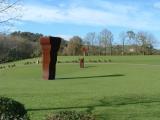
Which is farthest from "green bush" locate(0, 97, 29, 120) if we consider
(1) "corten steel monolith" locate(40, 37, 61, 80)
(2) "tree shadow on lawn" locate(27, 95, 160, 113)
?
(1) "corten steel monolith" locate(40, 37, 61, 80)

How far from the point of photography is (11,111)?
9188 millimetres

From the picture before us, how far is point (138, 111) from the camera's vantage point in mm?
14422

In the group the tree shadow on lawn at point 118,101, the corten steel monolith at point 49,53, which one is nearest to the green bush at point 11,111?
the tree shadow on lawn at point 118,101

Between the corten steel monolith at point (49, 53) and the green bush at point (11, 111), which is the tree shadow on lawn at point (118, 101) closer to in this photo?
the green bush at point (11, 111)

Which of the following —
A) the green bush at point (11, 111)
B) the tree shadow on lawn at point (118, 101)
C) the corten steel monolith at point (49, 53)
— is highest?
the corten steel monolith at point (49, 53)

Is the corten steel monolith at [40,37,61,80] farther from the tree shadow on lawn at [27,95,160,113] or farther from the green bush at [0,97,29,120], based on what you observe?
the green bush at [0,97,29,120]

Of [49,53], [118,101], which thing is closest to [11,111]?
[118,101]

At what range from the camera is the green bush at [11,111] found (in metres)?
8.67

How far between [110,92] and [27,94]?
3633 mm

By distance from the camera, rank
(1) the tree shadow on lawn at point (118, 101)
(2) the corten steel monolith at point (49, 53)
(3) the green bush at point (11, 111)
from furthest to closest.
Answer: (2) the corten steel monolith at point (49, 53) < (1) the tree shadow on lawn at point (118, 101) < (3) the green bush at point (11, 111)

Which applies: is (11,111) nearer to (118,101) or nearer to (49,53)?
(118,101)

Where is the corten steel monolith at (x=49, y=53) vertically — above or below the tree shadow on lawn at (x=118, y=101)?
above

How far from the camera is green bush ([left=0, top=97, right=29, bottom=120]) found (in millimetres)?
8672

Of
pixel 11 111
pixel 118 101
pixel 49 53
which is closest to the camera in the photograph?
pixel 11 111
